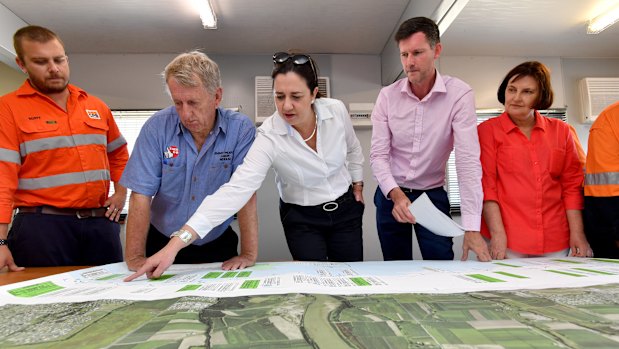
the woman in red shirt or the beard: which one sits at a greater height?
the beard

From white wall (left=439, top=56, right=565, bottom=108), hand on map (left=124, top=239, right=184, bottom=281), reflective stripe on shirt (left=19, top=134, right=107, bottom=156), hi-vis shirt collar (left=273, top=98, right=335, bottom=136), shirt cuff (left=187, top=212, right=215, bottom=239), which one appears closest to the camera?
hand on map (left=124, top=239, right=184, bottom=281)

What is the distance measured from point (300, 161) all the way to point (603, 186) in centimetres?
103

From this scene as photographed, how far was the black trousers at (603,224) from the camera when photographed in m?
1.24

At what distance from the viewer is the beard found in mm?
1575

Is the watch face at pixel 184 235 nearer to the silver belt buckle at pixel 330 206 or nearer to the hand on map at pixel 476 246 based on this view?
the silver belt buckle at pixel 330 206

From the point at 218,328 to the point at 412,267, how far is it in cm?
69

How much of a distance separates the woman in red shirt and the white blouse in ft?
1.82

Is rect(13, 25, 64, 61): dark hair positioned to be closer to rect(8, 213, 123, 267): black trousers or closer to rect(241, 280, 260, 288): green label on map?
rect(8, 213, 123, 267): black trousers

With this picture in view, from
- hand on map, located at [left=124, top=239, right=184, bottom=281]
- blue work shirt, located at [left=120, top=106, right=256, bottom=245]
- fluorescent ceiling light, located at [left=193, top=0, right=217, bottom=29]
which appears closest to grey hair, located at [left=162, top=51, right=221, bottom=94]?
blue work shirt, located at [left=120, top=106, right=256, bottom=245]

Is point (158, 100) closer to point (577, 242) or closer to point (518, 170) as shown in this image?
point (518, 170)

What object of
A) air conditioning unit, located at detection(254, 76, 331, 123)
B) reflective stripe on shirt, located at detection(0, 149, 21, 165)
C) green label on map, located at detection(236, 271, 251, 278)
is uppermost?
air conditioning unit, located at detection(254, 76, 331, 123)

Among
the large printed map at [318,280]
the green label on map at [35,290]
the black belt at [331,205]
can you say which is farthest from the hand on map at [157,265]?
the black belt at [331,205]

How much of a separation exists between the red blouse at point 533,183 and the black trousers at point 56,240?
1.55 meters

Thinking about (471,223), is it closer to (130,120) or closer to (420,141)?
(420,141)
